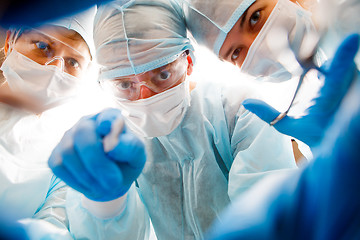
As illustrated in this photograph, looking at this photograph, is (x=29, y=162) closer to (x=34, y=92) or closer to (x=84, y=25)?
(x=34, y=92)

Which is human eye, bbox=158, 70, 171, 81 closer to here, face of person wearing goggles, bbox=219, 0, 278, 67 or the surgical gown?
Result: face of person wearing goggles, bbox=219, 0, 278, 67

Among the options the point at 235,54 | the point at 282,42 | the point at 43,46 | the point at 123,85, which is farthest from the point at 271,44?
the point at 43,46

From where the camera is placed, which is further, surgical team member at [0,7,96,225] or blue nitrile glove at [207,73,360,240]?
surgical team member at [0,7,96,225]

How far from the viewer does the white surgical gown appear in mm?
1021

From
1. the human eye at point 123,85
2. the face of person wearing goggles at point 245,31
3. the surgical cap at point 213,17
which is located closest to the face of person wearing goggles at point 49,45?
the human eye at point 123,85

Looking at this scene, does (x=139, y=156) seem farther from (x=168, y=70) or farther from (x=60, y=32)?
(x=60, y=32)

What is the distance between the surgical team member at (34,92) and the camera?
1128mm

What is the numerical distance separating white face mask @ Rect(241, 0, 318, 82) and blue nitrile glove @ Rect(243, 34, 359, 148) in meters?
0.17

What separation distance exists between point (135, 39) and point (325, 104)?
0.76 m

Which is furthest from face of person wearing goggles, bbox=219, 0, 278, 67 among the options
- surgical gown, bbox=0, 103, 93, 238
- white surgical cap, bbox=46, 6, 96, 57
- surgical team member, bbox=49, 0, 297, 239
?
surgical gown, bbox=0, 103, 93, 238

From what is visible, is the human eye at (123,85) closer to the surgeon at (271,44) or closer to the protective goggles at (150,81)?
the protective goggles at (150,81)

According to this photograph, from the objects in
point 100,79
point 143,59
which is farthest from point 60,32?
point 143,59

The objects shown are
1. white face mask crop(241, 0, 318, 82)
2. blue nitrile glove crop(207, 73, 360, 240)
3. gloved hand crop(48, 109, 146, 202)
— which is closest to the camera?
blue nitrile glove crop(207, 73, 360, 240)

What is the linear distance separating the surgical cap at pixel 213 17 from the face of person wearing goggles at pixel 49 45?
1.80 ft
